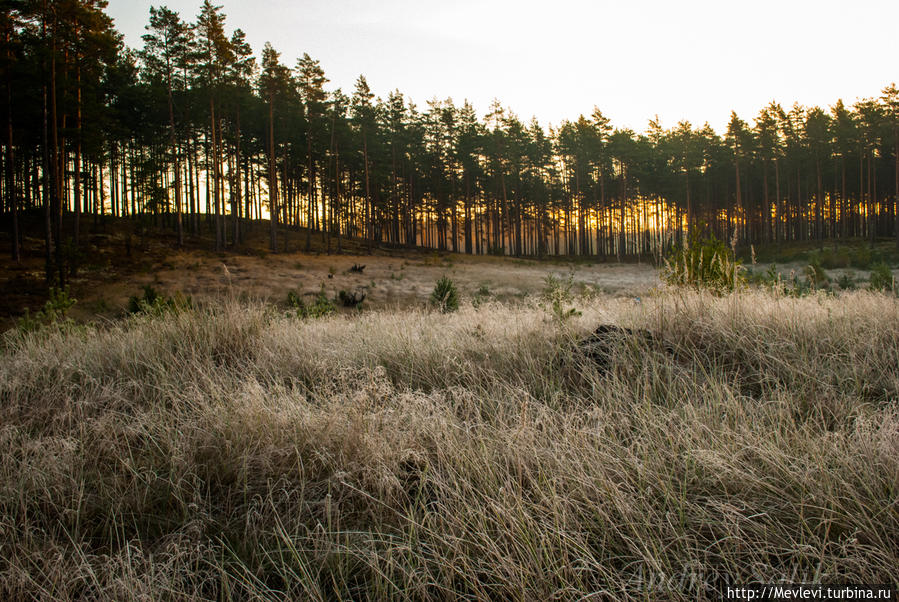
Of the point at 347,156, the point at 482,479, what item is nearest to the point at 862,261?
the point at 482,479

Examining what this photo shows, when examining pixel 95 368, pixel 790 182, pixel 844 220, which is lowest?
pixel 95 368

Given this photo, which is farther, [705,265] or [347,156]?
[347,156]

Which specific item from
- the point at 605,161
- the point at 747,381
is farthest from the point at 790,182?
the point at 747,381

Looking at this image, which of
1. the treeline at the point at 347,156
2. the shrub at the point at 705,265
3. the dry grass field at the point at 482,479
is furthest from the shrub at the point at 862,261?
the dry grass field at the point at 482,479

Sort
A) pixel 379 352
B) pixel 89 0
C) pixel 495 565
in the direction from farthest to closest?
pixel 89 0, pixel 379 352, pixel 495 565

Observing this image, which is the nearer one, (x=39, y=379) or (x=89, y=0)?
(x=39, y=379)

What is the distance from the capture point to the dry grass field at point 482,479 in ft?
4.27

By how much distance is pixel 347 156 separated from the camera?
3934 centimetres

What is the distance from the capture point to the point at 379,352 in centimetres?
391

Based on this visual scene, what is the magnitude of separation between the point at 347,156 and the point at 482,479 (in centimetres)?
4197

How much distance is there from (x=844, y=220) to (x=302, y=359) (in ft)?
189

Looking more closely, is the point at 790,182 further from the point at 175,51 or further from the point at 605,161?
the point at 175,51

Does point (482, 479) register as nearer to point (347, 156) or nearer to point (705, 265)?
point (705, 265)

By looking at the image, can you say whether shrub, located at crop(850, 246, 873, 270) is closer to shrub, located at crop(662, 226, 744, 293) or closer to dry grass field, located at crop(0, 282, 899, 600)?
shrub, located at crop(662, 226, 744, 293)
